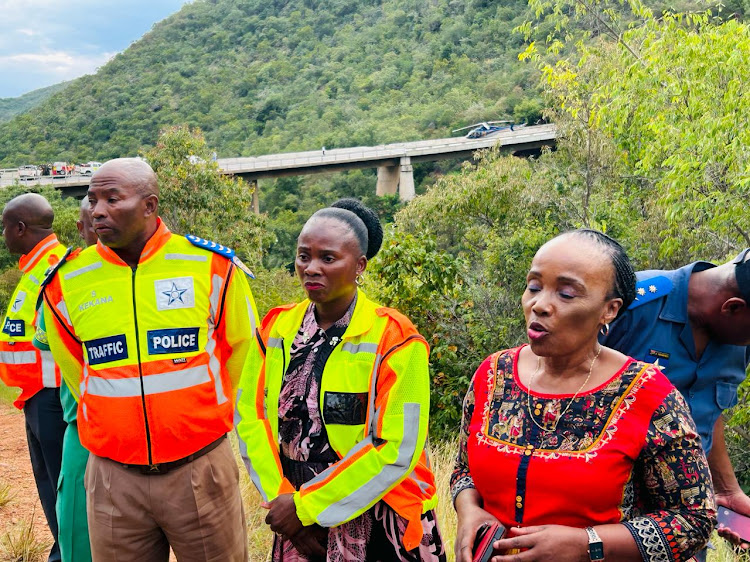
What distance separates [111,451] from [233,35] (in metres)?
86.7

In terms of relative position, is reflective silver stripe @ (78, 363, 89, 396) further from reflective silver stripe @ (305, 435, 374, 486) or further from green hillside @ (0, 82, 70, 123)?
green hillside @ (0, 82, 70, 123)

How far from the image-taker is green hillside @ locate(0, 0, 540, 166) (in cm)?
5106

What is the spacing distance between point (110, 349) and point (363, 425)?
1144 mm

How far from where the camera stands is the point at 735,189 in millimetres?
7598

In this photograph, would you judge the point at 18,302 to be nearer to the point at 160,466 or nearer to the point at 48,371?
the point at 48,371

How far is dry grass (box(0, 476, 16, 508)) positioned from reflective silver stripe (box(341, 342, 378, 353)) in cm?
408

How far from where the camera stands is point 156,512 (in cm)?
271

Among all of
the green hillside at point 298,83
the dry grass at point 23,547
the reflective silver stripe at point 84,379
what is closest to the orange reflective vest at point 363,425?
the reflective silver stripe at point 84,379

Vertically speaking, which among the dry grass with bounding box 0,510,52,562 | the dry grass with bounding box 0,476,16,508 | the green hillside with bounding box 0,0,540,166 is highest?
the green hillside with bounding box 0,0,540,166

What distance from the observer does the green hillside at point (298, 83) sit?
51.1 m

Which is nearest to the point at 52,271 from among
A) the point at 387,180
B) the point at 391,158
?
the point at 391,158

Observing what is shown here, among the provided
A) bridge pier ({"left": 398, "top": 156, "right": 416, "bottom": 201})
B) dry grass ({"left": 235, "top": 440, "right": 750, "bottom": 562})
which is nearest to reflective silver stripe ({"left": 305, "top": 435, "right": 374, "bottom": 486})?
dry grass ({"left": 235, "top": 440, "right": 750, "bottom": 562})

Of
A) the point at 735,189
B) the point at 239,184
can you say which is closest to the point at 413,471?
the point at 735,189

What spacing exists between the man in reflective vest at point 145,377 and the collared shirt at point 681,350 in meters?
1.61
